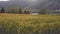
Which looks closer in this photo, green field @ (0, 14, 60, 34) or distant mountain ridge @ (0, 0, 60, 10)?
green field @ (0, 14, 60, 34)

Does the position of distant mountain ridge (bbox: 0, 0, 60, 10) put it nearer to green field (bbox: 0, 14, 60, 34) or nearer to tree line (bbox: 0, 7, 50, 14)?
tree line (bbox: 0, 7, 50, 14)

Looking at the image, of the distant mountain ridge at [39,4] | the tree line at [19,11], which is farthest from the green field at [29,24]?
the distant mountain ridge at [39,4]

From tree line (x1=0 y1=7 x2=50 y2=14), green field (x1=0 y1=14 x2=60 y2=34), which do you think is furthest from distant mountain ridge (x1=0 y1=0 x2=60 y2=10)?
green field (x1=0 y1=14 x2=60 y2=34)

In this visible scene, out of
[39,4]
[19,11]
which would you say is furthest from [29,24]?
[39,4]

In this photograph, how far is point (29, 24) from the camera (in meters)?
2.77

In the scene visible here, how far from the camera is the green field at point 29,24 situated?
274 cm

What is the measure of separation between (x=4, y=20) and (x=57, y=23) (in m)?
0.98

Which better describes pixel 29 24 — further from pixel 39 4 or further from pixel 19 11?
pixel 39 4

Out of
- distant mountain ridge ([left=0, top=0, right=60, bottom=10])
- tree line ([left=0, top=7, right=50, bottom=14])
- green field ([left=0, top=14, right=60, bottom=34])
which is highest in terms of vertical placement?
distant mountain ridge ([left=0, top=0, right=60, bottom=10])

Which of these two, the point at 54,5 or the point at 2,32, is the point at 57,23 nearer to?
the point at 54,5

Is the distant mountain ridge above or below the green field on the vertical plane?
above

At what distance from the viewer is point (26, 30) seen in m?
2.74

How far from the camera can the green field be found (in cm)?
274

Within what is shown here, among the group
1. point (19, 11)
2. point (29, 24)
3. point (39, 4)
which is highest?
point (39, 4)
